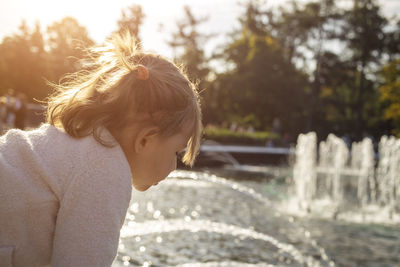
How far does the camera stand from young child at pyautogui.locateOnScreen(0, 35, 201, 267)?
133 cm

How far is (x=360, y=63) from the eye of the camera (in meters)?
42.7

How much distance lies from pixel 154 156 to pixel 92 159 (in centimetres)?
23

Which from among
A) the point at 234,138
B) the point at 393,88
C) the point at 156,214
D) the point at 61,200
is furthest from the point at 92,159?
the point at 393,88

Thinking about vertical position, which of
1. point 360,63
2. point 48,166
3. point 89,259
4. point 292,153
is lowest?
point 292,153

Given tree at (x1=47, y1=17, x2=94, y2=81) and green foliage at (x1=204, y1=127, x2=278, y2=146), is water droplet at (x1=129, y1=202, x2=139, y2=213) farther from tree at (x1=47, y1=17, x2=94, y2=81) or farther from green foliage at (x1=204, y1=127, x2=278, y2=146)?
tree at (x1=47, y1=17, x2=94, y2=81)

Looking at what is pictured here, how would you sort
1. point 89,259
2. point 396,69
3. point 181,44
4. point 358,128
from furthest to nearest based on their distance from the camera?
point 181,44, point 358,128, point 396,69, point 89,259

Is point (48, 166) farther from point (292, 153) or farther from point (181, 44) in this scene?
point (181, 44)

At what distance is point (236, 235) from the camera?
6.39 meters

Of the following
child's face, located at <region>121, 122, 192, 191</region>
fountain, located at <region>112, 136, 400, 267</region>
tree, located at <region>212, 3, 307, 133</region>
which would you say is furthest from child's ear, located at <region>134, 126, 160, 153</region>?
tree, located at <region>212, 3, 307, 133</region>

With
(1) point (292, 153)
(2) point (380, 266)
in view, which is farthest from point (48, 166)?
(1) point (292, 153)

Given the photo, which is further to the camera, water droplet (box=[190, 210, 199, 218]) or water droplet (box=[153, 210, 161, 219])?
water droplet (box=[190, 210, 199, 218])

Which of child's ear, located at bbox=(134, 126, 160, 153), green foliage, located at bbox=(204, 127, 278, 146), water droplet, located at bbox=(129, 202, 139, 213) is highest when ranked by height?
child's ear, located at bbox=(134, 126, 160, 153)

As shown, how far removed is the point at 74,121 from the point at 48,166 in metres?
0.16

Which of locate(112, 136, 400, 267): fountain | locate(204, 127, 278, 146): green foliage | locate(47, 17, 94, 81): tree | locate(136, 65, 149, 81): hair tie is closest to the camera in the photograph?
locate(136, 65, 149, 81): hair tie
